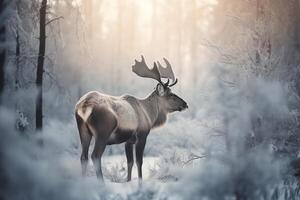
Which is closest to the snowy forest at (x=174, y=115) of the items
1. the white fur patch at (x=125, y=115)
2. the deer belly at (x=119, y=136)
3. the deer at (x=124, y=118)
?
the deer at (x=124, y=118)

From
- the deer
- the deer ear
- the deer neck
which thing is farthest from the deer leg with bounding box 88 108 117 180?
the deer ear

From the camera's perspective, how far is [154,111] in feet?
19.7

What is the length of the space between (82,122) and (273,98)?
9.19 ft

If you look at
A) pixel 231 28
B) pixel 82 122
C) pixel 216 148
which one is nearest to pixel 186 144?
pixel 216 148

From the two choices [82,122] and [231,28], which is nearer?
[82,122]

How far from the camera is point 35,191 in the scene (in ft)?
15.1

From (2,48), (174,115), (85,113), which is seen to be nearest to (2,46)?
(2,48)

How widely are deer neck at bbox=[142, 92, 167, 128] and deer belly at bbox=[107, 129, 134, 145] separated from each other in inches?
19.9

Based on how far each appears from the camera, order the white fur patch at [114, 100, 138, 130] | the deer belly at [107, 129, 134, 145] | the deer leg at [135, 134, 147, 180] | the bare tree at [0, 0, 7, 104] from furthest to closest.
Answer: the deer leg at [135, 134, 147, 180] < the white fur patch at [114, 100, 138, 130] < the deer belly at [107, 129, 134, 145] < the bare tree at [0, 0, 7, 104]

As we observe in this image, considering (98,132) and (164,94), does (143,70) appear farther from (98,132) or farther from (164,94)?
(98,132)

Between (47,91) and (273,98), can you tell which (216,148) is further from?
(47,91)

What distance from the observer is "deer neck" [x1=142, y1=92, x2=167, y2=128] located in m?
5.94

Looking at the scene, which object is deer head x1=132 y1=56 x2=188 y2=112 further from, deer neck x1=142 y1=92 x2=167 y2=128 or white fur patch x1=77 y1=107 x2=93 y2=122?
white fur patch x1=77 y1=107 x2=93 y2=122

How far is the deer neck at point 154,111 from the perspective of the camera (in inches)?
234
